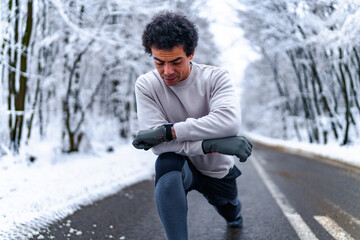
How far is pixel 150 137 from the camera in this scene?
6.97 ft

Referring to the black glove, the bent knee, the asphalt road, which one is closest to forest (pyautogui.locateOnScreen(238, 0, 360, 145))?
the asphalt road

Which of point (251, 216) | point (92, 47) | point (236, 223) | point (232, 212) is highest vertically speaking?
point (92, 47)

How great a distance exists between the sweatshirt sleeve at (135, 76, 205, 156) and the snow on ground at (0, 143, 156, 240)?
1.60 meters

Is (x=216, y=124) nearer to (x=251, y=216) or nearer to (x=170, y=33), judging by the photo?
(x=170, y=33)

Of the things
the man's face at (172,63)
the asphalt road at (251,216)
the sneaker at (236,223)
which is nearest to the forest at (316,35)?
the asphalt road at (251,216)

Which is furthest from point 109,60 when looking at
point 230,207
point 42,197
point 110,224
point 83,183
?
point 230,207

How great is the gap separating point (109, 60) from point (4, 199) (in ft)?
23.5

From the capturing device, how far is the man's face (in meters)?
2.18

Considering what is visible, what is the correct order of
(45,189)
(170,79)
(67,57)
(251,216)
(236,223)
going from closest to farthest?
1. (170,79)
2. (236,223)
3. (251,216)
4. (45,189)
5. (67,57)

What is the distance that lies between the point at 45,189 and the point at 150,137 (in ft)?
10.1

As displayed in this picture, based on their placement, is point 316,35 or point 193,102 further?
point 316,35

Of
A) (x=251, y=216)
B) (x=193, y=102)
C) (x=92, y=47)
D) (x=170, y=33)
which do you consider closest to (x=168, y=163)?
(x=193, y=102)

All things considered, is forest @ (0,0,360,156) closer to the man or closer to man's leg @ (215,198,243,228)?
the man

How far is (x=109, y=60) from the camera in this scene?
1034 cm
